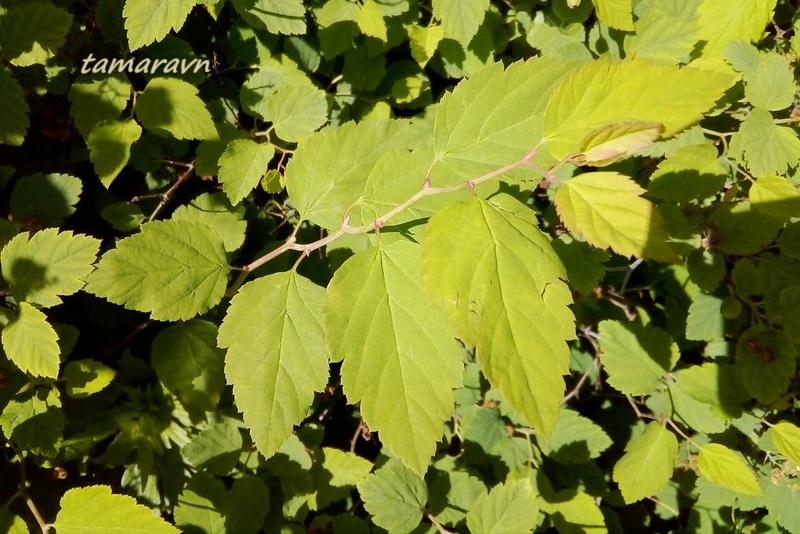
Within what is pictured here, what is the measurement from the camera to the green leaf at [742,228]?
1618 mm

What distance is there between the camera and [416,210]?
1190 millimetres

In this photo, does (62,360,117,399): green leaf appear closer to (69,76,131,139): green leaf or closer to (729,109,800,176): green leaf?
(69,76,131,139): green leaf

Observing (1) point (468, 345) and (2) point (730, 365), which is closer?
(1) point (468, 345)

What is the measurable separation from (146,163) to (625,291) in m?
1.69

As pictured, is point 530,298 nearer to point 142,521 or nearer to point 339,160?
point 339,160

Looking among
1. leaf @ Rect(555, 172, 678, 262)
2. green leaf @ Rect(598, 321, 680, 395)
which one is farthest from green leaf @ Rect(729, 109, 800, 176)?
leaf @ Rect(555, 172, 678, 262)

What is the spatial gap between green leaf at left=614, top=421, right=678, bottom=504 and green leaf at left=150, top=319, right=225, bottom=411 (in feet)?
4.04

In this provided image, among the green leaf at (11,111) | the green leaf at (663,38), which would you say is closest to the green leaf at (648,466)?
the green leaf at (663,38)

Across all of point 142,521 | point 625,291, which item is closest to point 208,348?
point 142,521

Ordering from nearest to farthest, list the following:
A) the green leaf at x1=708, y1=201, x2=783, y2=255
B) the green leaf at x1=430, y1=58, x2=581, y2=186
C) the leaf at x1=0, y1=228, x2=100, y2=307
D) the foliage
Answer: the foliage
the green leaf at x1=430, y1=58, x2=581, y2=186
the leaf at x1=0, y1=228, x2=100, y2=307
the green leaf at x1=708, y1=201, x2=783, y2=255

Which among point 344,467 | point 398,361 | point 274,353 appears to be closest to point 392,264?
Answer: point 398,361

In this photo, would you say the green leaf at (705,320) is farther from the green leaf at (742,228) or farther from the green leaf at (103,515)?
the green leaf at (103,515)

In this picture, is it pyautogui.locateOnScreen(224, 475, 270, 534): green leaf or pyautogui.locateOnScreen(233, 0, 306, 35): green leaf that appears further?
pyautogui.locateOnScreen(224, 475, 270, 534): green leaf

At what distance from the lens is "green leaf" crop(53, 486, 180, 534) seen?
1280 millimetres
